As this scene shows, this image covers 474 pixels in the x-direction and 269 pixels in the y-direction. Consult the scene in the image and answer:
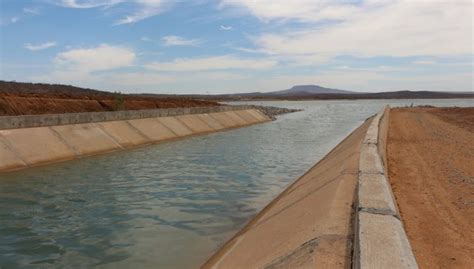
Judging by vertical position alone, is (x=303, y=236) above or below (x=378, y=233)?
below

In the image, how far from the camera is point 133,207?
12352mm

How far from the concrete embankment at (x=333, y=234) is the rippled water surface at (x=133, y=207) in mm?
1126

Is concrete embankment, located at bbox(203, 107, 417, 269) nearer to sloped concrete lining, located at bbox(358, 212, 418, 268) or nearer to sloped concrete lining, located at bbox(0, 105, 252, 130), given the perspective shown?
sloped concrete lining, located at bbox(358, 212, 418, 268)

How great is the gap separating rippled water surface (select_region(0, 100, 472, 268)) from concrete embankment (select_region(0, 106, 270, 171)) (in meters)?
1.41

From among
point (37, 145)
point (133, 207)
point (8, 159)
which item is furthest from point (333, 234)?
point (37, 145)

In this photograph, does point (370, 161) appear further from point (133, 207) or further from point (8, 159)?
point (8, 159)

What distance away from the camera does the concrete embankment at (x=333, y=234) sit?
4.98m

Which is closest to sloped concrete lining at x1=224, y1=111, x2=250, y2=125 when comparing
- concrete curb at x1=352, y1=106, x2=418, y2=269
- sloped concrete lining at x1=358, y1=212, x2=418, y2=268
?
concrete curb at x1=352, y1=106, x2=418, y2=269

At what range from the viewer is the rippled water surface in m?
8.74

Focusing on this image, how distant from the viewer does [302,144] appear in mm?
30156

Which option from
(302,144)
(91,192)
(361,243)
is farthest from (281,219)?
(302,144)

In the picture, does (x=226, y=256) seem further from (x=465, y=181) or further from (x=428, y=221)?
(x=465, y=181)

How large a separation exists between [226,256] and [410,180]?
5.91 metres

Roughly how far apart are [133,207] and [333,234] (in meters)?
7.52
